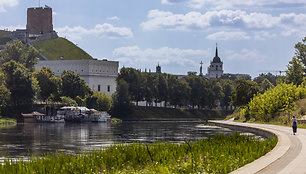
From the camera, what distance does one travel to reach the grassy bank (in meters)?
24.2

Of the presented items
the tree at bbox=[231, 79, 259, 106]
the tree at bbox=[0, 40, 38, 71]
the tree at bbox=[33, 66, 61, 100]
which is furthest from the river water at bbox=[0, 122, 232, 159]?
the tree at bbox=[0, 40, 38, 71]

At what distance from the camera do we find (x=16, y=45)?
186375mm

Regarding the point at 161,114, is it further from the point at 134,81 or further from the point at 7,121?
the point at 7,121

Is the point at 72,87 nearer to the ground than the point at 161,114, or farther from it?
farther from it

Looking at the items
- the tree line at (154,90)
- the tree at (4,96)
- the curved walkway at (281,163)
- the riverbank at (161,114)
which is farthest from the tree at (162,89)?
the curved walkway at (281,163)

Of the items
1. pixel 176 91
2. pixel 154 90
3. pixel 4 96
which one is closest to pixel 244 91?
pixel 4 96

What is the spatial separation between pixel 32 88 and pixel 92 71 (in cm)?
5401

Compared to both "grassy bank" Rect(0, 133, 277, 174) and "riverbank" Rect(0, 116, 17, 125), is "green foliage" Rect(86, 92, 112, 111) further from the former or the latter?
"grassy bank" Rect(0, 133, 277, 174)

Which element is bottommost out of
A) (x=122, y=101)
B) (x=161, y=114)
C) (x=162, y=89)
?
(x=161, y=114)

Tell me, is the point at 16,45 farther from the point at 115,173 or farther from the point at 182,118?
the point at 115,173

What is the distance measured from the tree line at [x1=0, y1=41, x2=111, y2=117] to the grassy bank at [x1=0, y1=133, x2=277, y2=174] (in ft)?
349

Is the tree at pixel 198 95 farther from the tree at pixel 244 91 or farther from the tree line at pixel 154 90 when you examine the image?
the tree at pixel 244 91

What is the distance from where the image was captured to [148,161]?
91.4 ft

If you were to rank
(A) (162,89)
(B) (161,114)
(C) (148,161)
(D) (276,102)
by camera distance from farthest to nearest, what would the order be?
(A) (162,89) → (B) (161,114) → (D) (276,102) → (C) (148,161)
